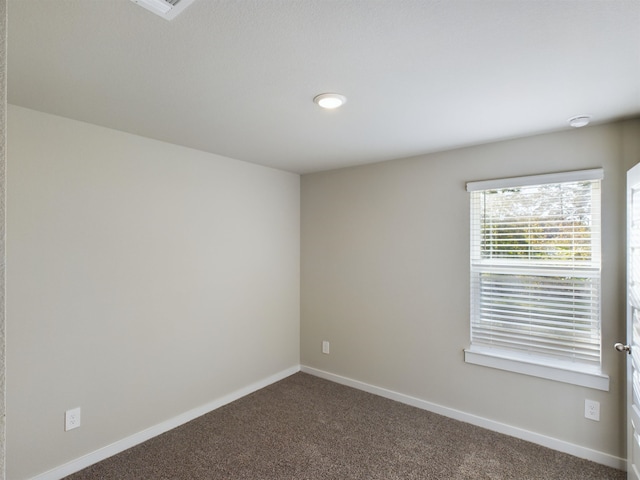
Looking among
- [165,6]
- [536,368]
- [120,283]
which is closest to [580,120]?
[536,368]

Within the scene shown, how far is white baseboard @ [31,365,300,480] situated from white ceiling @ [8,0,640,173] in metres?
2.24

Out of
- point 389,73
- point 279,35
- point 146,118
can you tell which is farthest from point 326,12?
point 146,118

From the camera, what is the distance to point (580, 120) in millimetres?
2373

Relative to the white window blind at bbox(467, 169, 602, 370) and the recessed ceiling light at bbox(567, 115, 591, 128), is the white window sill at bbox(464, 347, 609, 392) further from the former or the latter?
the recessed ceiling light at bbox(567, 115, 591, 128)

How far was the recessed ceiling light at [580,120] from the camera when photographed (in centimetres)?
234

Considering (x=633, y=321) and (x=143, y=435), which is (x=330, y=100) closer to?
(x=633, y=321)

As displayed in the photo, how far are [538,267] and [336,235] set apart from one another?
1887 millimetres

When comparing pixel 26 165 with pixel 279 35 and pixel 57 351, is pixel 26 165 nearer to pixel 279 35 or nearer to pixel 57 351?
pixel 57 351

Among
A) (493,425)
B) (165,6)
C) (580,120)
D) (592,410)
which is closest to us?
(165,6)

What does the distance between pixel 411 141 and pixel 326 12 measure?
1.74m

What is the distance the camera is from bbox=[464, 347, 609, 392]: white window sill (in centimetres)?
250

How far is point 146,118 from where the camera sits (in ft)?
7.79

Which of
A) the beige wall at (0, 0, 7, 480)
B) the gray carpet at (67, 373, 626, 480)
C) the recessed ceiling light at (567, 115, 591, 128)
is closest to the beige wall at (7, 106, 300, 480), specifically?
the gray carpet at (67, 373, 626, 480)

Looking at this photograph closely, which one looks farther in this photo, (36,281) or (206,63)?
(36,281)
